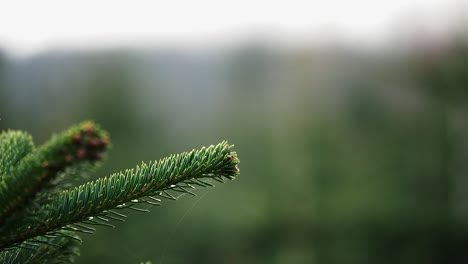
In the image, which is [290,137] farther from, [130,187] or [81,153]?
[81,153]

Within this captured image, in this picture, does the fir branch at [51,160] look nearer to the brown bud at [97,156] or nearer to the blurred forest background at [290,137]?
the brown bud at [97,156]

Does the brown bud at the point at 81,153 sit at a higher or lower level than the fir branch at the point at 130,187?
higher

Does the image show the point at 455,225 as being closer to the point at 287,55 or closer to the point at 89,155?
the point at 287,55

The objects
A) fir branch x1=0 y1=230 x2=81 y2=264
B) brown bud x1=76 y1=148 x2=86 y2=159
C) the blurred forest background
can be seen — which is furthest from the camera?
the blurred forest background

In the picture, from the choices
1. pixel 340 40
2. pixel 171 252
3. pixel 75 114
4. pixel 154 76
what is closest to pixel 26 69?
pixel 75 114

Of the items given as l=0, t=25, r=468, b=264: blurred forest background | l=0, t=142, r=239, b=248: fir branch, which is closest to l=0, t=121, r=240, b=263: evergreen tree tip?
l=0, t=142, r=239, b=248: fir branch

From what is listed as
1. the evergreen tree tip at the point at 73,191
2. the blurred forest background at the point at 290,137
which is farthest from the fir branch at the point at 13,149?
the blurred forest background at the point at 290,137

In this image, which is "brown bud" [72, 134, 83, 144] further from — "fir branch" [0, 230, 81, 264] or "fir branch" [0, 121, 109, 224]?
"fir branch" [0, 230, 81, 264]

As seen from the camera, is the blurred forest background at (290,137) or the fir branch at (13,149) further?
the blurred forest background at (290,137)
